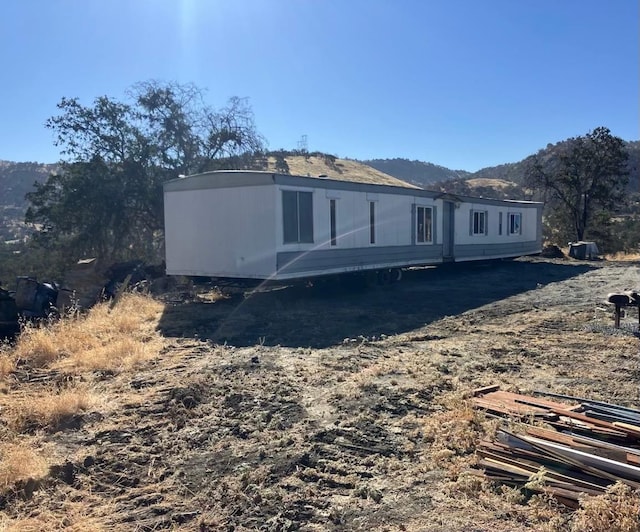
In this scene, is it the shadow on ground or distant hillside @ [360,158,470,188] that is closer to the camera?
the shadow on ground

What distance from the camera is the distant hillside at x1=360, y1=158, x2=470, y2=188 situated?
76688 millimetres

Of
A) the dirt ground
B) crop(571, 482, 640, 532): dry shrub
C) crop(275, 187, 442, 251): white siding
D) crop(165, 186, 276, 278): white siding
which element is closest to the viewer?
crop(571, 482, 640, 532): dry shrub

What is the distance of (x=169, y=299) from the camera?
11.5 metres

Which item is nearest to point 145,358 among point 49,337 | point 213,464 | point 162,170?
point 49,337

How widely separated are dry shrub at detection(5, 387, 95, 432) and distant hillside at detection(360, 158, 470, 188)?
2852 inches

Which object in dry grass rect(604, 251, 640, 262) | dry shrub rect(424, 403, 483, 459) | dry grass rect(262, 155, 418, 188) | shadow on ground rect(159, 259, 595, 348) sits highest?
dry grass rect(262, 155, 418, 188)

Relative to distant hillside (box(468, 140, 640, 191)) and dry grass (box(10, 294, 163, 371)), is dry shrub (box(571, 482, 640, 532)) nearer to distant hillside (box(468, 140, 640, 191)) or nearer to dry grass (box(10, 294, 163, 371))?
dry grass (box(10, 294, 163, 371))

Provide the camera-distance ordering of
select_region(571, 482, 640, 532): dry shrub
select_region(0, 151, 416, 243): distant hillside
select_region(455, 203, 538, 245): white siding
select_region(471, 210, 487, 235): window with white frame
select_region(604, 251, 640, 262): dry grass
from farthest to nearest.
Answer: select_region(0, 151, 416, 243): distant hillside < select_region(604, 251, 640, 262): dry grass < select_region(471, 210, 487, 235): window with white frame < select_region(455, 203, 538, 245): white siding < select_region(571, 482, 640, 532): dry shrub

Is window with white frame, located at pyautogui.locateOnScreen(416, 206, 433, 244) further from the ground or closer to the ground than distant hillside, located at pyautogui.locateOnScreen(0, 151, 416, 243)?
closer to the ground

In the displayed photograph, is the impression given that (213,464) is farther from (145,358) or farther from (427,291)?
(427,291)

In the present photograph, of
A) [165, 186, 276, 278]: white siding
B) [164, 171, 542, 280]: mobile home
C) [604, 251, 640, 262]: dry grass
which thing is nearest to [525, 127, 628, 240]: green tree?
[604, 251, 640, 262]: dry grass

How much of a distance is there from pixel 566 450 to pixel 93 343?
19.3 feet

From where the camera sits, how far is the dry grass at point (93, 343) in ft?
20.6

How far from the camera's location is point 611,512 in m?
2.58
